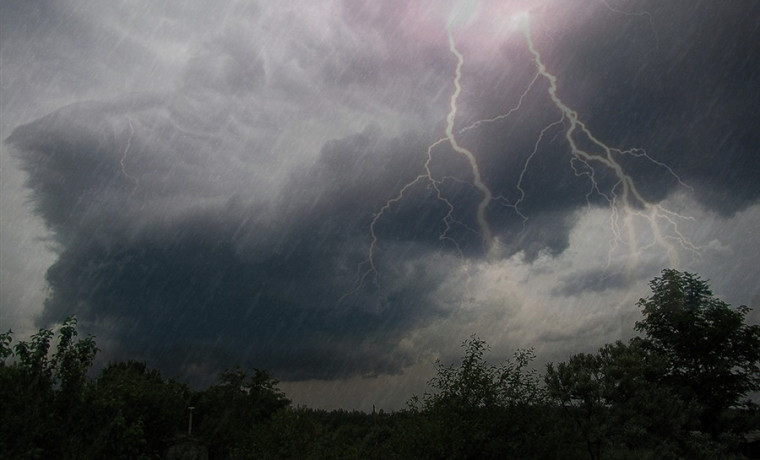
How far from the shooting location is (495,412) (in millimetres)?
19672

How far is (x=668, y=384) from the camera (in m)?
40.3

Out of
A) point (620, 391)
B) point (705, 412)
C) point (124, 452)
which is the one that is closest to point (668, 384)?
point (705, 412)

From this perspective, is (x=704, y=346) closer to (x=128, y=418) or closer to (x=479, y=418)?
(x=479, y=418)

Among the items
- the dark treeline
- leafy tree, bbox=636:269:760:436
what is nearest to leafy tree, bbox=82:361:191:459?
the dark treeline

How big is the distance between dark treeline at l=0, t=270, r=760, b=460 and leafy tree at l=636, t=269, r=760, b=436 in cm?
8

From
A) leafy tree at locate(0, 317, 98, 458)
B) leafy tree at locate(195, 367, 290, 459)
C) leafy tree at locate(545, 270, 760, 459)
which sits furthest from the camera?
leafy tree at locate(195, 367, 290, 459)

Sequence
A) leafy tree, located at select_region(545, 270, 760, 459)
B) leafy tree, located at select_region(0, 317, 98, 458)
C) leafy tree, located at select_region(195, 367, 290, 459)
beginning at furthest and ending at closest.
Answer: leafy tree, located at select_region(195, 367, 290, 459) → leafy tree, located at select_region(545, 270, 760, 459) → leafy tree, located at select_region(0, 317, 98, 458)

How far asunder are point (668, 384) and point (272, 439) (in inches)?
1285

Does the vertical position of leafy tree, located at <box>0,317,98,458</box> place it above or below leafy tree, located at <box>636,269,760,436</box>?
below

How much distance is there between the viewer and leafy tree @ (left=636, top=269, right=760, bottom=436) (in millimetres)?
38625

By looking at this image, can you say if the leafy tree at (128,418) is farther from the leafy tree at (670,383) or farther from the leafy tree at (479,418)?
the leafy tree at (670,383)

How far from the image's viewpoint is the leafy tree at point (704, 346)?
127 ft

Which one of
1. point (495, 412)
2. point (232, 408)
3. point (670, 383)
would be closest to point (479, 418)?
point (495, 412)

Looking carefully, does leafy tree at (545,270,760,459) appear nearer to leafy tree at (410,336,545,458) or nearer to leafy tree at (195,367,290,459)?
leafy tree at (410,336,545,458)
